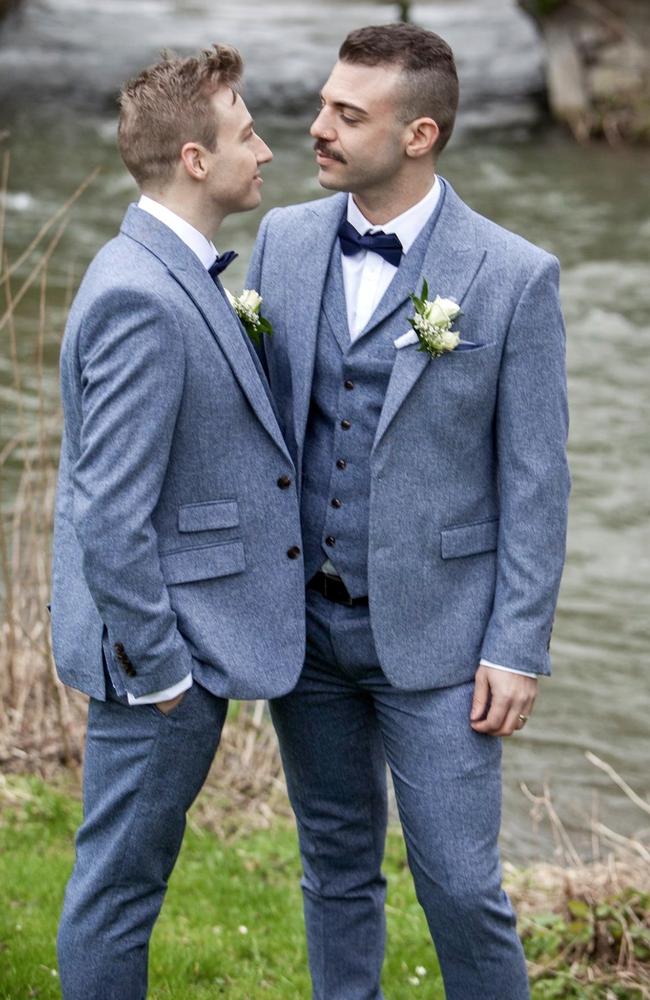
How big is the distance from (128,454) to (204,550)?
0.25 m

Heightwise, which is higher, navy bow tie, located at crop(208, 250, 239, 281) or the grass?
navy bow tie, located at crop(208, 250, 239, 281)

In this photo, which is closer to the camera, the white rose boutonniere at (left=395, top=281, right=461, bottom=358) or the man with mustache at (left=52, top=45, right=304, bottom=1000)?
the man with mustache at (left=52, top=45, right=304, bottom=1000)

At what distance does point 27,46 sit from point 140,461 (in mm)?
16018

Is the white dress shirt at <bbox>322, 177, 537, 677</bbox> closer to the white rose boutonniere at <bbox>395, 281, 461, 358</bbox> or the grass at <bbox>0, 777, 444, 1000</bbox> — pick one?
the white rose boutonniere at <bbox>395, 281, 461, 358</bbox>

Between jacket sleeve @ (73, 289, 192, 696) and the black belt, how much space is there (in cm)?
42

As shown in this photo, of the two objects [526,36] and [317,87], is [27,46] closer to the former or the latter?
[317,87]

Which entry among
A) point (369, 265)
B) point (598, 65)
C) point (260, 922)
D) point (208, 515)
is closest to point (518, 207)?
point (598, 65)

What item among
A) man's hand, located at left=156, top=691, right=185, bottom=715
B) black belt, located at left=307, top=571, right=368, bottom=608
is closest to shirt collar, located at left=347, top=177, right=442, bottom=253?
black belt, located at left=307, top=571, right=368, bottom=608

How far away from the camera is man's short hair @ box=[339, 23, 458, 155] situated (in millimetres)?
2799

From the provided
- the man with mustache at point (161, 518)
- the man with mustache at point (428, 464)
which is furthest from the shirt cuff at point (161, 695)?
the man with mustache at point (428, 464)

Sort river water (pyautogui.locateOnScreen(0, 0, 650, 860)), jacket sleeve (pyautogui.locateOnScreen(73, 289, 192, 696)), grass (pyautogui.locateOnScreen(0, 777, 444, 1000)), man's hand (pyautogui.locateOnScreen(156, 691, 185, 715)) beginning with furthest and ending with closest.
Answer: river water (pyautogui.locateOnScreen(0, 0, 650, 860)) < grass (pyautogui.locateOnScreen(0, 777, 444, 1000)) < man's hand (pyautogui.locateOnScreen(156, 691, 185, 715)) < jacket sleeve (pyautogui.locateOnScreen(73, 289, 192, 696))

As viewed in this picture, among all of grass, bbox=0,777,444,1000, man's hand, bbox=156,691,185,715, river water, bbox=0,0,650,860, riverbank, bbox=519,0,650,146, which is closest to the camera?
man's hand, bbox=156,691,185,715

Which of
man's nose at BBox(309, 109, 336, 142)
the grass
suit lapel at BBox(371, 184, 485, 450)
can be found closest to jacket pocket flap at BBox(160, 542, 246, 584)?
suit lapel at BBox(371, 184, 485, 450)

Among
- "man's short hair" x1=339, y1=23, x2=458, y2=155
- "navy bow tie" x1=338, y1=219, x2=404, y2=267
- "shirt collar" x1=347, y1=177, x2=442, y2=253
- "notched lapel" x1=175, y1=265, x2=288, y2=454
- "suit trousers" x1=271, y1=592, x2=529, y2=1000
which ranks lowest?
"suit trousers" x1=271, y1=592, x2=529, y2=1000
